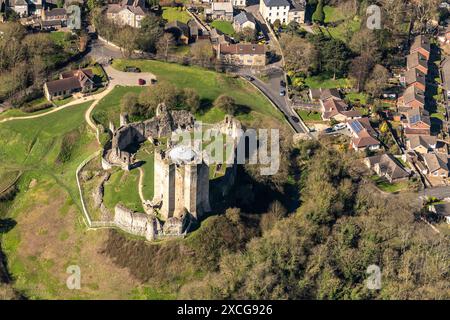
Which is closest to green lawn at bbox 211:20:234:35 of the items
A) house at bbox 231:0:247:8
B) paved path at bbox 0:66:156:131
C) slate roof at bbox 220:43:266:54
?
house at bbox 231:0:247:8

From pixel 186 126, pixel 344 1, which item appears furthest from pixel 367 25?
pixel 186 126

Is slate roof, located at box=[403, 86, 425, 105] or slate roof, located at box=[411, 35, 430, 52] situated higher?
slate roof, located at box=[411, 35, 430, 52]

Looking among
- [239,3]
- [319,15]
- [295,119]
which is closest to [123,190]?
[295,119]

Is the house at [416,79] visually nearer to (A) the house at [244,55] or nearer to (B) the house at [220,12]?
(A) the house at [244,55]

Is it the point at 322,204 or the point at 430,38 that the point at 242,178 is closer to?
the point at 322,204

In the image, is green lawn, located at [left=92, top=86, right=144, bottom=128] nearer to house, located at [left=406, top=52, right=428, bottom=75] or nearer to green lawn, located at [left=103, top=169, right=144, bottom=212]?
green lawn, located at [left=103, top=169, right=144, bottom=212]

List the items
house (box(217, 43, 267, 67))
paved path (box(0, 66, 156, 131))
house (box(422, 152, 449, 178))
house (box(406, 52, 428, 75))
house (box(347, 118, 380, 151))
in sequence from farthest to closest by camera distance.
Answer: house (box(406, 52, 428, 75)) → house (box(217, 43, 267, 67)) → paved path (box(0, 66, 156, 131)) → house (box(347, 118, 380, 151)) → house (box(422, 152, 449, 178))
